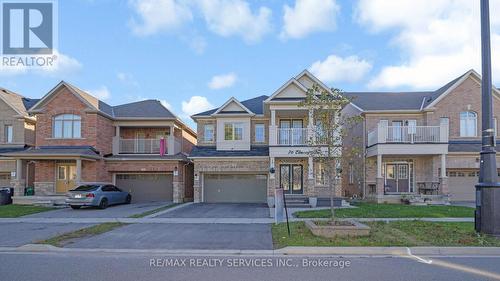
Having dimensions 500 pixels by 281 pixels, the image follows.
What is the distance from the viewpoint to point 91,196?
1998 cm

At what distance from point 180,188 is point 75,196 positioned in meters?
6.71

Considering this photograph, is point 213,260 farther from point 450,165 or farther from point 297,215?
point 450,165

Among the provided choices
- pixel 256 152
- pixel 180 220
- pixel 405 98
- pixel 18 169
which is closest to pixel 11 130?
pixel 18 169

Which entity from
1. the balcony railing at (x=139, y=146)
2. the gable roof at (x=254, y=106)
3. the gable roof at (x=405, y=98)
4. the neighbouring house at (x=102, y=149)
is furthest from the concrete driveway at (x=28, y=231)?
the gable roof at (x=405, y=98)

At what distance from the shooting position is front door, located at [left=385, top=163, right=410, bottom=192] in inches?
970

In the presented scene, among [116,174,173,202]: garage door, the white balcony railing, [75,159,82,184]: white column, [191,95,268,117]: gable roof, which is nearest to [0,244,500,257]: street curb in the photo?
the white balcony railing

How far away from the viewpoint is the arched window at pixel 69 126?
2416cm

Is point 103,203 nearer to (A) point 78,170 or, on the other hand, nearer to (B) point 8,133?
(A) point 78,170

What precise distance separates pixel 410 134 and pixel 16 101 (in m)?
27.8

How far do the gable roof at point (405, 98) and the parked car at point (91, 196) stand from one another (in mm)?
15620

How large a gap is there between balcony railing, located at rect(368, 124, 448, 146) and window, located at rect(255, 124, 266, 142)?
707 cm

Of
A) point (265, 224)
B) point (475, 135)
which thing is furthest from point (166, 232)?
point (475, 135)

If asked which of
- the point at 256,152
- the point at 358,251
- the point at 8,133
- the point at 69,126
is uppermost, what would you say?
the point at 69,126

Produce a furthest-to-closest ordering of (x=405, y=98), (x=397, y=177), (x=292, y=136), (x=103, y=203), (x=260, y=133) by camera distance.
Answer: (x=405, y=98) → (x=260, y=133) → (x=397, y=177) → (x=292, y=136) → (x=103, y=203)
